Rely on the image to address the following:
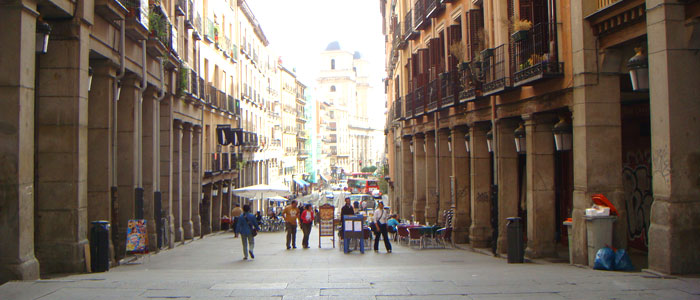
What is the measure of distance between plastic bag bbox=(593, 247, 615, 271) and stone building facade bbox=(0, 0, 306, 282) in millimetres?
9299

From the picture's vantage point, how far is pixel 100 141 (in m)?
14.7

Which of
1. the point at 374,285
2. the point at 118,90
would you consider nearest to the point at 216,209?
the point at 118,90

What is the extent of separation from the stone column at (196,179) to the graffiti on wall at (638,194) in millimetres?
17889

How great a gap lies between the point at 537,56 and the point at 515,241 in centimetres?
423

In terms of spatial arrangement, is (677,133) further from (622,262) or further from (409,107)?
(409,107)

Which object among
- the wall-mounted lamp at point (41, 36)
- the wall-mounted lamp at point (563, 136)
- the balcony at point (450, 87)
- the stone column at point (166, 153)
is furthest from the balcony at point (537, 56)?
the stone column at point (166, 153)

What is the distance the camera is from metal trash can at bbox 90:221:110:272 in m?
12.3

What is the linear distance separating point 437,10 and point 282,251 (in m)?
10.6

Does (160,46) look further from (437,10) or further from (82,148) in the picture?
(437,10)

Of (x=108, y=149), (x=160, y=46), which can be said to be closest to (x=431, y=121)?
(x=160, y=46)

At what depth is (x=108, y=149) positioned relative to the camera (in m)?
14.8

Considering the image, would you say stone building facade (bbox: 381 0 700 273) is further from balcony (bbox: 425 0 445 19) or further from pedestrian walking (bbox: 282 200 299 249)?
pedestrian walking (bbox: 282 200 299 249)

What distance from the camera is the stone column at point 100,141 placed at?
14.6m

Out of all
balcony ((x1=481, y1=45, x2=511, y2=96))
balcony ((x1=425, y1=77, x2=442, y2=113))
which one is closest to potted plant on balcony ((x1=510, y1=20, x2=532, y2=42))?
balcony ((x1=481, y1=45, x2=511, y2=96))
